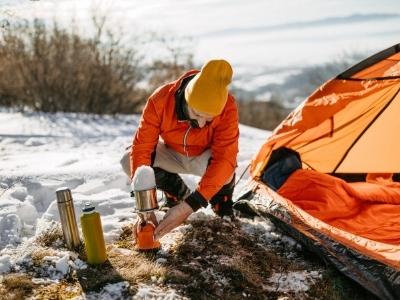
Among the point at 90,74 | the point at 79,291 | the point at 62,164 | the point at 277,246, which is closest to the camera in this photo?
the point at 79,291

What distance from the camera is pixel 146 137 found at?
9.82ft

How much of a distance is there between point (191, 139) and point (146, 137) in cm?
34

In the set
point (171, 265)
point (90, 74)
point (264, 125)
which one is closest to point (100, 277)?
point (171, 265)

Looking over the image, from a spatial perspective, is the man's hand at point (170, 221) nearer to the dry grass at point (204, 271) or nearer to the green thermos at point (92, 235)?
the dry grass at point (204, 271)

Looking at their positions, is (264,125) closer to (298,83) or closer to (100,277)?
(100,277)

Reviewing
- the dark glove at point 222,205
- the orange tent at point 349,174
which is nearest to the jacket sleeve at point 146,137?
the dark glove at point 222,205

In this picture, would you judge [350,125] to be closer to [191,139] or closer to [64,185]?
[191,139]

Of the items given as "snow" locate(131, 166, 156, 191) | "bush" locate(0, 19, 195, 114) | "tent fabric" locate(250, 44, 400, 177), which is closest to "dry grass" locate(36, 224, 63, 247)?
"snow" locate(131, 166, 156, 191)

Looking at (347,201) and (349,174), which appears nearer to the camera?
(347,201)

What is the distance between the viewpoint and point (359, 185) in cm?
400

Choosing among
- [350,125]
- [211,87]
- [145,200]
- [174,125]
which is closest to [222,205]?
[174,125]

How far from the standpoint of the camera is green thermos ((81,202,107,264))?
8.23ft

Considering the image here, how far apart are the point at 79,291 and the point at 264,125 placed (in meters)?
19.7

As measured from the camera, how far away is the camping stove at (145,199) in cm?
260
